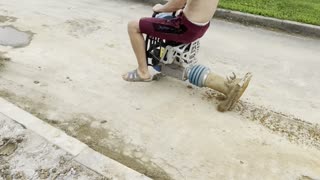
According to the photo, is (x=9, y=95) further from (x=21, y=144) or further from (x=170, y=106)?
(x=170, y=106)

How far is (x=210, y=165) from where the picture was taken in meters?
3.37

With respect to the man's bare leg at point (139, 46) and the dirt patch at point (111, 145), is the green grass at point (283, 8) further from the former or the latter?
the dirt patch at point (111, 145)

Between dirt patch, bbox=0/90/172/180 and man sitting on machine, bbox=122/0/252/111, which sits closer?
dirt patch, bbox=0/90/172/180

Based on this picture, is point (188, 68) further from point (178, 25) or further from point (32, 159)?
point (32, 159)

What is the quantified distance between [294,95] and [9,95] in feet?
9.69

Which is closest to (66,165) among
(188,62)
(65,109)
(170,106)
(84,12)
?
(65,109)

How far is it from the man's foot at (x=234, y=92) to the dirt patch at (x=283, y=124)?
131 mm

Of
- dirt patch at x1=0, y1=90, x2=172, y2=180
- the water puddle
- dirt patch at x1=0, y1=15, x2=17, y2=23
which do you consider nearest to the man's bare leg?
dirt patch at x1=0, y1=90, x2=172, y2=180

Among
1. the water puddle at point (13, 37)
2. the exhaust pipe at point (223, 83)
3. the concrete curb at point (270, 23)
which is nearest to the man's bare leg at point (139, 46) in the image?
the exhaust pipe at point (223, 83)

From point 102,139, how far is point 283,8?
4718 mm

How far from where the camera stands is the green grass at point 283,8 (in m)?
6.68

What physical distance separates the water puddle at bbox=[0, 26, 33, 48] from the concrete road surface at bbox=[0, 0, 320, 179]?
101 millimetres

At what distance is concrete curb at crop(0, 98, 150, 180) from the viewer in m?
3.03

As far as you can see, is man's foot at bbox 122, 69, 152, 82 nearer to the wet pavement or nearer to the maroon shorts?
the maroon shorts
